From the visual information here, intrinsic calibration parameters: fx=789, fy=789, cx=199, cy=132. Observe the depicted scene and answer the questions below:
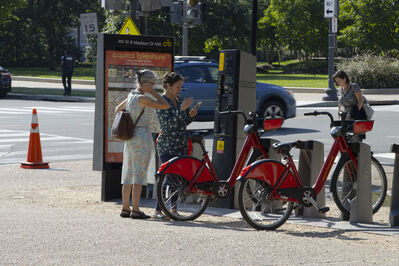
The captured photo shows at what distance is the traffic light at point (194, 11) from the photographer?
21.6 metres

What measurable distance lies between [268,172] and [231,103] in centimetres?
156

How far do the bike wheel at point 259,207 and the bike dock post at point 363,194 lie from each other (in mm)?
811

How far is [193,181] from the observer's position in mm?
7715

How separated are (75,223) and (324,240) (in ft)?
7.59

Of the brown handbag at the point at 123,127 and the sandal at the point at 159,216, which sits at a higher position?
the brown handbag at the point at 123,127

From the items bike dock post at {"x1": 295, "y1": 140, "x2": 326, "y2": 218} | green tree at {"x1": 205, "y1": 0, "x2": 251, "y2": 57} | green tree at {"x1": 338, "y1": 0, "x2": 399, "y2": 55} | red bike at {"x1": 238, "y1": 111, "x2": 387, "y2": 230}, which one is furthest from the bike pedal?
green tree at {"x1": 205, "y1": 0, "x2": 251, "y2": 57}

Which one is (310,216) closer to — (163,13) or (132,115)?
(132,115)

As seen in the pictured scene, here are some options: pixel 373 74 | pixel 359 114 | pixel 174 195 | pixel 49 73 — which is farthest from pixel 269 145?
pixel 49 73

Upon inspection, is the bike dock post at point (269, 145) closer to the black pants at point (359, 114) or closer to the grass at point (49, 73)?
the black pants at point (359, 114)

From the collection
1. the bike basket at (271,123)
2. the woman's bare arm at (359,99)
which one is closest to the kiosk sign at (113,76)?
the bike basket at (271,123)

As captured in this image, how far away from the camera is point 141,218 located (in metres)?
8.05

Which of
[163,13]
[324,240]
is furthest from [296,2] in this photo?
[324,240]

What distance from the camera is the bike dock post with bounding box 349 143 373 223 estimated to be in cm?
797

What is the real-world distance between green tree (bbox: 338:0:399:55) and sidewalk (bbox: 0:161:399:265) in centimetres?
3935
